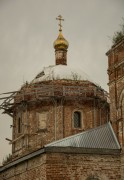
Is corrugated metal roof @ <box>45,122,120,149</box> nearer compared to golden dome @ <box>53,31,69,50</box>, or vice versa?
corrugated metal roof @ <box>45,122,120,149</box>

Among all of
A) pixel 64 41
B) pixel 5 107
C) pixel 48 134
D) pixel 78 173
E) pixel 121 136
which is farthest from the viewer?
pixel 64 41

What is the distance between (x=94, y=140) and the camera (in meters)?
17.0

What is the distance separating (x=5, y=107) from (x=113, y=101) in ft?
28.9

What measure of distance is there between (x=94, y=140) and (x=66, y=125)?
6.18m

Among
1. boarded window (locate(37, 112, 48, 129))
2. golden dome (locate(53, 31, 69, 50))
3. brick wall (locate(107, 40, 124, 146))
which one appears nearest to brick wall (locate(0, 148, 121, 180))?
brick wall (locate(107, 40, 124, 146))

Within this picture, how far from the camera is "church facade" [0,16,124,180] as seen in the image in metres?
15.8

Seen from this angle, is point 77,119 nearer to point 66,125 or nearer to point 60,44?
point 66,125

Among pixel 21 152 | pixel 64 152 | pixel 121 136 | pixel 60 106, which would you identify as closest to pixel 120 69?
pixel 121 136

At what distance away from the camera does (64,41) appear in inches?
1051

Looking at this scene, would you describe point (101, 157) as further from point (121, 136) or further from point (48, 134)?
point (48, 134)

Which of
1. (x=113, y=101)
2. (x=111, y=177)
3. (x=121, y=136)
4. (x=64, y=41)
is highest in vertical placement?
(x=64, y=41)

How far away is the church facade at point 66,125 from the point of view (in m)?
15.8

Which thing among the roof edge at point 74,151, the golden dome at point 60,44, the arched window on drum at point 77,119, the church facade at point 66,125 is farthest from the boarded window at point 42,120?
the roof edge at point 74,151

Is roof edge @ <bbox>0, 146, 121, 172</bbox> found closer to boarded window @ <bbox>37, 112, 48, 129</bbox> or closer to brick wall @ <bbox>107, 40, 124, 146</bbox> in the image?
brick wall @ <bbox>107, 40, 124, 146</bbox>
